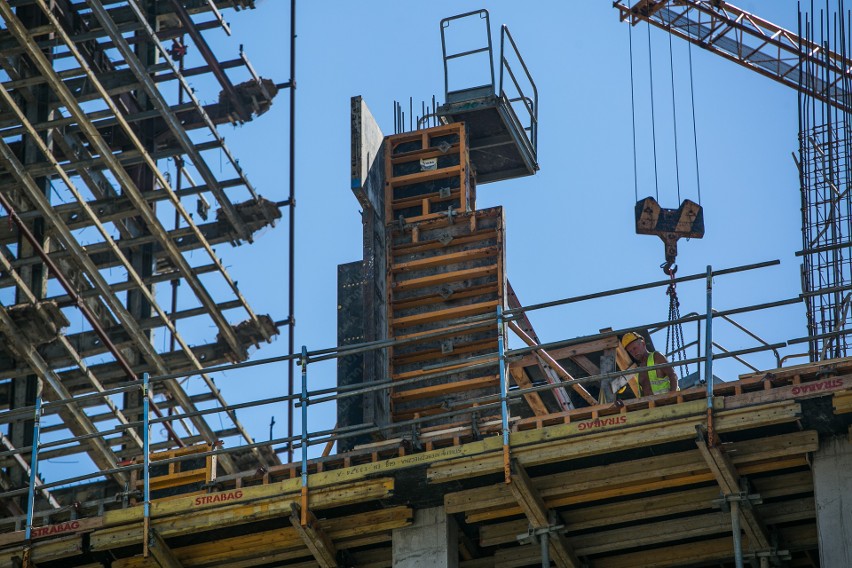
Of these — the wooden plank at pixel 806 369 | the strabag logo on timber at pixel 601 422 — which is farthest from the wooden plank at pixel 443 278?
the wooden plank at pixel 806 369

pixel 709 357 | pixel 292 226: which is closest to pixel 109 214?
pixel 292 226

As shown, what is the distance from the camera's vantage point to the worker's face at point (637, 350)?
1071 inches

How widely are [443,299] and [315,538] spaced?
6.52m

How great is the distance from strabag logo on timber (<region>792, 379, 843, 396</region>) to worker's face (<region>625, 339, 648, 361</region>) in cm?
507

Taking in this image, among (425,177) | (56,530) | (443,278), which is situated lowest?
(56,530)

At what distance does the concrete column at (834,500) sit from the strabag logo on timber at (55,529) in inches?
376

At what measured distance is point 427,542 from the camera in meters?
23.6

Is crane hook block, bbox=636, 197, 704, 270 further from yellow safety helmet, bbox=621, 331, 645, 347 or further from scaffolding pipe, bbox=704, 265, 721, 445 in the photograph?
scaffolding pipe, bbox=704, 265, 721, 445

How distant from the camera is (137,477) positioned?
25.5 metres

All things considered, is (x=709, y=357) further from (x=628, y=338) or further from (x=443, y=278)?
(x=443, y=278)

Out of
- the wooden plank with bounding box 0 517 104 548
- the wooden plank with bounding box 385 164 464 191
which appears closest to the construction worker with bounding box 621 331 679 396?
the wooden plank with bounding box 385 164 464 191

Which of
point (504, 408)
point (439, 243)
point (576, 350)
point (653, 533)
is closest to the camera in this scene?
point (504, 408)

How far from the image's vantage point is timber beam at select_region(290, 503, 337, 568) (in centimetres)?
2364

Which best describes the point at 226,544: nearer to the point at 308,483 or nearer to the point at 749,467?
the point at 308,483
